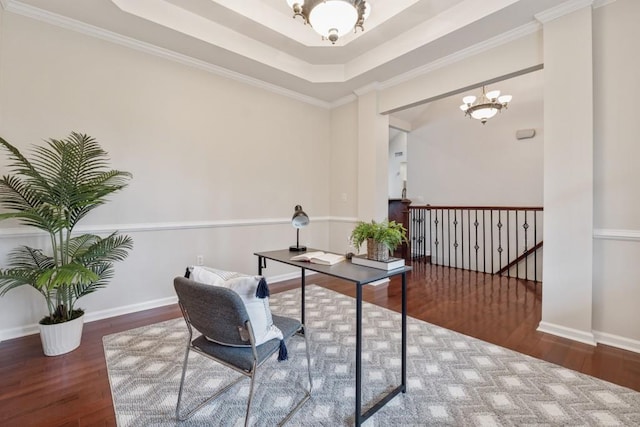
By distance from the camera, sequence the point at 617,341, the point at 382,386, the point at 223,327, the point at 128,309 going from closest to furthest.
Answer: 1. the point at 223,327
2. the point at 382,386
3. the point at 617,341
4. the point at 128,309

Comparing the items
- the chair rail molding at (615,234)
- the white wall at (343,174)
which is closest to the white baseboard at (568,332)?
the chair rail molding at (615,234)

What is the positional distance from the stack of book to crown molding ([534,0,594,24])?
2583 millimetres

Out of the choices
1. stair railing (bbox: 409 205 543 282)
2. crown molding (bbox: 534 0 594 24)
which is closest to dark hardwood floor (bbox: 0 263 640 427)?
stair railing (bbox: 409 205 543 282)

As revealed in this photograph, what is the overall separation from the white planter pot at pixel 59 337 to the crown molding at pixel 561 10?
4638mm

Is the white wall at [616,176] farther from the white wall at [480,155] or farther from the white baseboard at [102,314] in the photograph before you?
the white baseboard at [102,314]

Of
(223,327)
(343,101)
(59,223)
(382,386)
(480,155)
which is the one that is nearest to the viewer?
(223,327)

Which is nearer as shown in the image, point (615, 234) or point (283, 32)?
point (615, 234)

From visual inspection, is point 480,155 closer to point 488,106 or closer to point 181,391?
point 488,106

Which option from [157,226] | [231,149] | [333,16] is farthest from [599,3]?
[157,226]

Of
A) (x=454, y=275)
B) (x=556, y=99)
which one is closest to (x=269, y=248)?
(x=454, y=275)

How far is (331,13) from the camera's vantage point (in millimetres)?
1993

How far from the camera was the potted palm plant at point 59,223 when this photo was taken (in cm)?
202

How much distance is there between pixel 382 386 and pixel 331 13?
253cm

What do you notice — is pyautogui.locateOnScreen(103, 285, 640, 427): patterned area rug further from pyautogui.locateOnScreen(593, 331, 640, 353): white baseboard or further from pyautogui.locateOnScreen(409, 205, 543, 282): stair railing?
pyautogui.locateOnScreen(409, 205, 543, 282): stair railing
